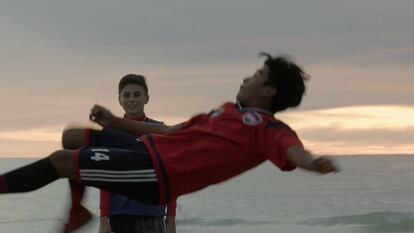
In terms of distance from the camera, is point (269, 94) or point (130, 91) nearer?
point (269, 94)

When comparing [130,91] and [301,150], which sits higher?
[130,91]

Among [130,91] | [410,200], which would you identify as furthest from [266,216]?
[130,91]

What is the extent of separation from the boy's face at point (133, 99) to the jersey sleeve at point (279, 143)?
156 cm

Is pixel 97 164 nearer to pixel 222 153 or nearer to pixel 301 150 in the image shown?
pixel 222 153

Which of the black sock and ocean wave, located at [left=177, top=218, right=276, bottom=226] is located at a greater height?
the black sock

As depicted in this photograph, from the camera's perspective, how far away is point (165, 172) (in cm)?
355

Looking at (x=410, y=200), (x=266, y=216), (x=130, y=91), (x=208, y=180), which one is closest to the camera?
(x=208, y=180)

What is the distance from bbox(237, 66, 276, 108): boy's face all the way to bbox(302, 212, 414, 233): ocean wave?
91.2 feet

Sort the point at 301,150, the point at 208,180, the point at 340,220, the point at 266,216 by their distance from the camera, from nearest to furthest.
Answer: the point at 301,150 → the point at 208,180 → the point at 340,220 → the point at 266,216

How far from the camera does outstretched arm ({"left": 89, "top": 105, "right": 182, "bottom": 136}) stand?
3904 millimetres

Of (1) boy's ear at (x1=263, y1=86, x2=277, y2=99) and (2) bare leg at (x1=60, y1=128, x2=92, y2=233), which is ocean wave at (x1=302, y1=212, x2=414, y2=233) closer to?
(1) boy's ear at (x1=263, y1=86, x2=277, y2=99)

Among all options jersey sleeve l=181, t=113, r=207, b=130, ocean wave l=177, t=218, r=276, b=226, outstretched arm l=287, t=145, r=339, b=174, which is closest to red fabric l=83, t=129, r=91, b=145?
jersey sleeve l=181, t=113, r=207, b=130

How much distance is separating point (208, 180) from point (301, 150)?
53 cm

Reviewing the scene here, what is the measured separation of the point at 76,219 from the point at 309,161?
1.31 m
